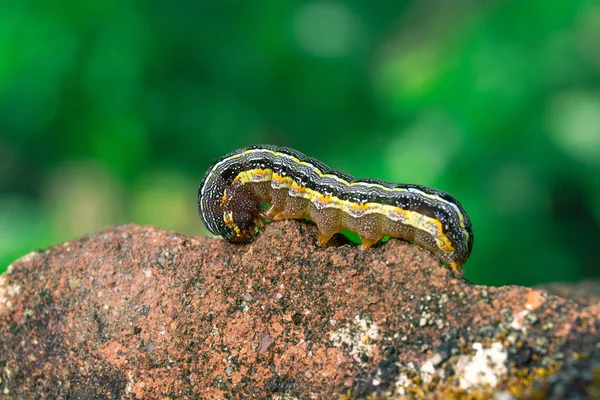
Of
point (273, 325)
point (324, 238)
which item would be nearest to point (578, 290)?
point (324, 238)

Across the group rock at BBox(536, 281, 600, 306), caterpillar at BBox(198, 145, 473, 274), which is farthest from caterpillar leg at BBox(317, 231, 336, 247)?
rock at BBox(536, 281, 600, 306)

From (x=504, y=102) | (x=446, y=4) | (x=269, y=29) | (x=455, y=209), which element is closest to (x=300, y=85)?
(x=269, y=29)

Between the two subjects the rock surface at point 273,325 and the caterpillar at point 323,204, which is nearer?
the rock surface at point 273,325

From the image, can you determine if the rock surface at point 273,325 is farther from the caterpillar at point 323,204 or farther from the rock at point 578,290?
the rock at point 578,290

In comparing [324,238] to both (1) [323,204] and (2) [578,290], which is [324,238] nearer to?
(1) [323,204]

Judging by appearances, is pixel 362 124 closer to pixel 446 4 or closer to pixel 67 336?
pixel 446 4

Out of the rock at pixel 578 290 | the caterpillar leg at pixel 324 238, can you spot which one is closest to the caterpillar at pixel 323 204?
the caterpillar leg at pixel 324 238
